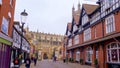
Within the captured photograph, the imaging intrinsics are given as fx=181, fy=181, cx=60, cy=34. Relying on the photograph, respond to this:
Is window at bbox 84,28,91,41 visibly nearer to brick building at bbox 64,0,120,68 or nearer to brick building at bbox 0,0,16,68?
brick building at bbox 64,0,120,68

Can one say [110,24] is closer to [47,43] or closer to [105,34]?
[105,34]

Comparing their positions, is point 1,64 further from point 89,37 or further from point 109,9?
point 89,37

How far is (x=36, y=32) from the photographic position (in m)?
90.2

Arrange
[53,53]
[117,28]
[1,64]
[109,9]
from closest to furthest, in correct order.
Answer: [1,64], [117,28], [109,9], [53,53]

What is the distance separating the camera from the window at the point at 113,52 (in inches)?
809

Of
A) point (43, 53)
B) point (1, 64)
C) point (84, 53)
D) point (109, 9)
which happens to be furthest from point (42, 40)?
point (1, 64)

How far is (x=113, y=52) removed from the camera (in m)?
21.5

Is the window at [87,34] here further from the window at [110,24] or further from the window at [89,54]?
the window at [110,24]

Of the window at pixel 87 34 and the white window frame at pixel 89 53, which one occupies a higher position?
the window at pixel 87 34

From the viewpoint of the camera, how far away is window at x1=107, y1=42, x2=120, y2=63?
2055 centimetres

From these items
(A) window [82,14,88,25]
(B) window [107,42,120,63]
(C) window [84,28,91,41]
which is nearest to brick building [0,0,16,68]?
(B) window [107,42,120,63]

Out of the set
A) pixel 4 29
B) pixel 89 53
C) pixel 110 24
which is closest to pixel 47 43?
pixel 89 53

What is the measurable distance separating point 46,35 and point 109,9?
71.4 meters

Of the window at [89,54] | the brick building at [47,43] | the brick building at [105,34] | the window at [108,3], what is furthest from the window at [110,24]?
the brick building at [47,43]
